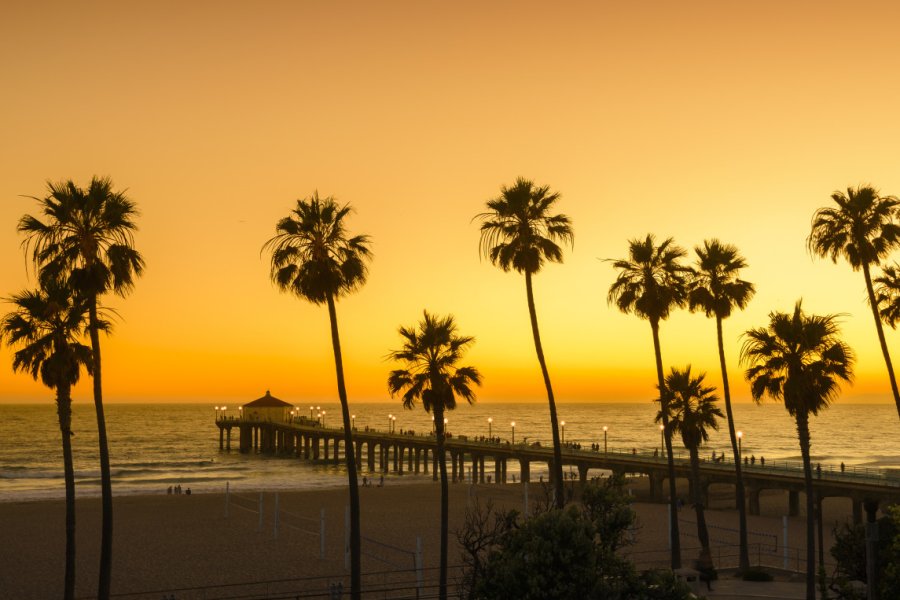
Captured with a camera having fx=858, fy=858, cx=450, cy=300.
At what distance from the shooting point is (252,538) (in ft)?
155

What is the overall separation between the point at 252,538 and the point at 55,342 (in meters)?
24.4

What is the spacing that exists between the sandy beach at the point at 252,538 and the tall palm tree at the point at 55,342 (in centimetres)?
433

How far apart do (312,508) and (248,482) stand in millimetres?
37019

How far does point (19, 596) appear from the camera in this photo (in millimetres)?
33094

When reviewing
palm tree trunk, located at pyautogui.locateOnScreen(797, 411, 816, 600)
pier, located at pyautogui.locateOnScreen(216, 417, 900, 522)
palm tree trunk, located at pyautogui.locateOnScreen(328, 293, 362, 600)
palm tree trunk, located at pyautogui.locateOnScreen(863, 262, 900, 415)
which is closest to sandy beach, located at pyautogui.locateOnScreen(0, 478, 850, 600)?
pier, located at pyautogui.locateOnScreen(216, 417, 900, 522)

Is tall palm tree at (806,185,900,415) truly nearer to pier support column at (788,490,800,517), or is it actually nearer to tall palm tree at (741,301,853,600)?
tall palm tree at (741,301,853,600)

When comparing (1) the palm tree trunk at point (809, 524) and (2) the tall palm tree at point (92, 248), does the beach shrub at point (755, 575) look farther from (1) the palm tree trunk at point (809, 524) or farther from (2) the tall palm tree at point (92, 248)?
(2) the tall palm tree at point (92, 248)

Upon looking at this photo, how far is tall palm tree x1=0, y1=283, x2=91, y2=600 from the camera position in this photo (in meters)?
25.5

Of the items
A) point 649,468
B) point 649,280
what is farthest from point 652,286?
point 649,468

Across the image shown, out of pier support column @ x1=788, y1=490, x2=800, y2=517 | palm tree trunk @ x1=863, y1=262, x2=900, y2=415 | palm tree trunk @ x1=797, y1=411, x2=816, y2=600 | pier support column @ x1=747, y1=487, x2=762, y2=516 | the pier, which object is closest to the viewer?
palm tree trunk @ x1=797, y1=411, x2=816, y2=600

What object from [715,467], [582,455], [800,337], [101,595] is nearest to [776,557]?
[800,337]

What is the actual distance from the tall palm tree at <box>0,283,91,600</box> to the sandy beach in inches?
170

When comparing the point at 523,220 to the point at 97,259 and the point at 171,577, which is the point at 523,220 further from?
the point at 171,577

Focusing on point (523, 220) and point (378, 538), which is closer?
point (523, 220)
